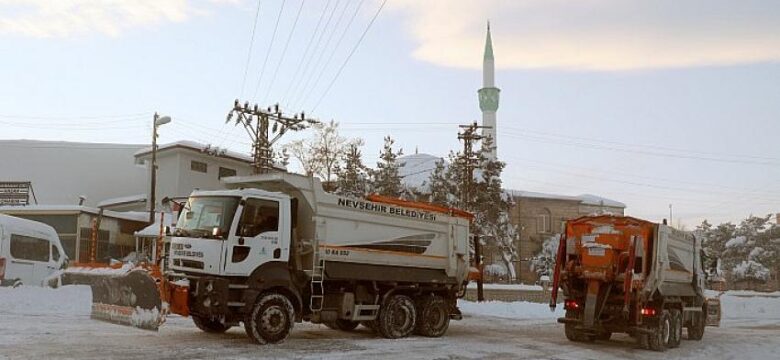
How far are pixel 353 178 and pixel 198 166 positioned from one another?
10475mm

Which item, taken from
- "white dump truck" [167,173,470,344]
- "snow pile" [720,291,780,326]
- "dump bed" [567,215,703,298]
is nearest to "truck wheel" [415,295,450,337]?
"white dump truck" [167,173,470,344]

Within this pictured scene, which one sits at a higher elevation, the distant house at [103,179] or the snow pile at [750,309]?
the distant house at [103,179]

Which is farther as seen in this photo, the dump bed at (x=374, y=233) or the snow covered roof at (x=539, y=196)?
the snow covered roof at (x=539, y=196)

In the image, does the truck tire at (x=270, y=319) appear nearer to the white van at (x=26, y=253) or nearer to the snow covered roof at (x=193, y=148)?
the white van at (x=26, y=253)

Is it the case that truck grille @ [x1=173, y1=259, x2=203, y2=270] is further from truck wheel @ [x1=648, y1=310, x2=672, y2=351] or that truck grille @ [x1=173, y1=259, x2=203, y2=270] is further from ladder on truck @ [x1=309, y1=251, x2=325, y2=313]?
truck wheel @ [x1=648, y1=310, x2=672, y2=351]

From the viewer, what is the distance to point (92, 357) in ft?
33.4

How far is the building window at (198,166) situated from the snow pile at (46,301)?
23968 millimetres

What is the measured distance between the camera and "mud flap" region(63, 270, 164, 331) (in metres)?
11.8

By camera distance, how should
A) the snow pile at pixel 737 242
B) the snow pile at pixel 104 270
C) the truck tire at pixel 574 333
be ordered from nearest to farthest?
the snow pile at pixel 104 270 < the truck tire at pixel 574 333 < the snow pile at pixel 737 242

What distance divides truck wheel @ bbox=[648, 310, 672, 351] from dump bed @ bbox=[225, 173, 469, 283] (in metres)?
4.35

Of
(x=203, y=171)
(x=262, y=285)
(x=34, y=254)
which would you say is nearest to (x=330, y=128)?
(x=203, y=171)

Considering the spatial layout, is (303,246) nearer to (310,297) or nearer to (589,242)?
(310,297)

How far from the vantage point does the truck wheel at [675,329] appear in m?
15.5

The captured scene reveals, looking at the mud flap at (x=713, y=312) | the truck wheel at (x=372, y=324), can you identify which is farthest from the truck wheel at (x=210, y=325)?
the mud flap at (x=713, y=312)
